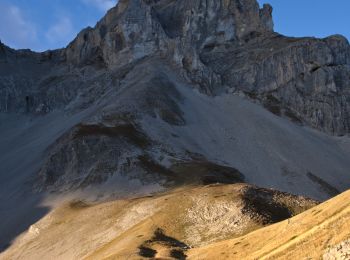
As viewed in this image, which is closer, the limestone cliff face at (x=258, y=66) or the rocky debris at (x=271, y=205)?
the rocky debris at (x=271, y=205)

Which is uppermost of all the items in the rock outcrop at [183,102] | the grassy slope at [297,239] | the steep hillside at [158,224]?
the rock outcrop at [183,102]

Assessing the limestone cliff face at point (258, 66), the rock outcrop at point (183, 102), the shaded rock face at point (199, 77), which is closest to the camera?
the rock outcrop at point (183, 102)

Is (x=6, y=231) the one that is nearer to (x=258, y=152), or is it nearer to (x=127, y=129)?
(x=127, y=129)

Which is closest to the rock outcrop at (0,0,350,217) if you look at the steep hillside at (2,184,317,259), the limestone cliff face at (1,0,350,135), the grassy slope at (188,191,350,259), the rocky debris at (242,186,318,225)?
the limestone cliff face at (1,0,350,135)

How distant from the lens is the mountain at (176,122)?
3984 inches

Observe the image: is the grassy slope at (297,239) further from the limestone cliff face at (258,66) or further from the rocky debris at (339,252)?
the limestone cliff face at (258,66)

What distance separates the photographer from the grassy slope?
3206cm

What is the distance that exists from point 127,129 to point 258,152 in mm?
32688

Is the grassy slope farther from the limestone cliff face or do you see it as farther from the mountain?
the limestone cliff face

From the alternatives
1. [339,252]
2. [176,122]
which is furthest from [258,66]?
[339,252]

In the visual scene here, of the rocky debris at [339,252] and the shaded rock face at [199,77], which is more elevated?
the shaded rock face at [199,77]

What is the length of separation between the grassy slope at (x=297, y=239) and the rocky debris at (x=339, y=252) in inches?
18.8

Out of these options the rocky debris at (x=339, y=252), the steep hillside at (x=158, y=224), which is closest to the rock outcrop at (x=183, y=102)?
the steep hillside at (x=158, y=224)

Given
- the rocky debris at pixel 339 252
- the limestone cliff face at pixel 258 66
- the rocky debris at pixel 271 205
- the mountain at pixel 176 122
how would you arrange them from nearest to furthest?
the rocky debris at pixel 339 252, the rocky debris at pixel 271 205, the mountain at pixel 176 122, the limestone cliff face at pixel 258 66
